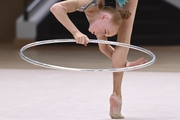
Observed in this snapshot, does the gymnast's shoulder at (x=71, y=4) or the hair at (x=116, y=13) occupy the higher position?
the gymnast's shoulder at (x=71, y=4)

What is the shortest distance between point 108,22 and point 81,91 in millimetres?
1125

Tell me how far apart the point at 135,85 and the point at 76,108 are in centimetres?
92

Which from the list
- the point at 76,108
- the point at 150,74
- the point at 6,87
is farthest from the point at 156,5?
the point at 76,108

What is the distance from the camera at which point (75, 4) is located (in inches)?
82.4

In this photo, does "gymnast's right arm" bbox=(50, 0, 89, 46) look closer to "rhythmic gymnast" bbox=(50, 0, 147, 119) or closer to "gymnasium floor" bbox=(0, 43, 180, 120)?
"rhythmic gymnast" bbox=(50, 0, 147, 119)

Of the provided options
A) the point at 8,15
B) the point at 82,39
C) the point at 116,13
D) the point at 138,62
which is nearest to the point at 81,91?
the point at 138,62

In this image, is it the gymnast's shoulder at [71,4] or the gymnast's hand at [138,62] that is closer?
the gymnast's shoulder at [71,4]

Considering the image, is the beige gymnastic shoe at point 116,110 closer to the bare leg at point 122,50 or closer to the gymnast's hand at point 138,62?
the bare leg at point 122,50

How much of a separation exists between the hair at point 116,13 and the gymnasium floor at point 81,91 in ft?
1.81

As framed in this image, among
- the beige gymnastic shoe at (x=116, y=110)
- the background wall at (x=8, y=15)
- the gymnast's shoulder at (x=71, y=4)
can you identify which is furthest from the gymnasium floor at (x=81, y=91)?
the background wall at (x=8, y=15)

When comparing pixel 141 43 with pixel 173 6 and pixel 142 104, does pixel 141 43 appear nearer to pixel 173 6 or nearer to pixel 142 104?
pixel 173 6

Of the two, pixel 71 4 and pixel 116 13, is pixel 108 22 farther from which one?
pixel 71 4

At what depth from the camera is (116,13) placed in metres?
2.14

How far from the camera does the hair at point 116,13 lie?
213cm
